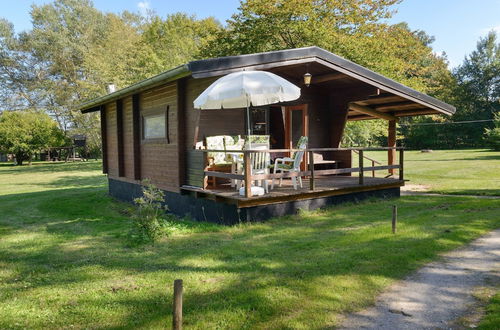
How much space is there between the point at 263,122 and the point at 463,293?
287 inches

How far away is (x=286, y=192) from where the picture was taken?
299 inches

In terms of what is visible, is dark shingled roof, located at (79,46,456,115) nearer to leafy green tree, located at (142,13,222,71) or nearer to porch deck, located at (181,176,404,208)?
porch deck, located at (181,176,404,208)

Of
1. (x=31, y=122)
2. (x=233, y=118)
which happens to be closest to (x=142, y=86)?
(x=233, y=118)

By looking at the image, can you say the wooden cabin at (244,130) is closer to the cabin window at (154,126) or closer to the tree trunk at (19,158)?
the cabin window at (154,126)

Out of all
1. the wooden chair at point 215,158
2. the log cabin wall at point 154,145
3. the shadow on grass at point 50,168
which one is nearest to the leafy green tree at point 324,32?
the log cabin wall at point 154,145

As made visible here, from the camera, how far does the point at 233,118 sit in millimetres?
8984

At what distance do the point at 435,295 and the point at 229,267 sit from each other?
2.20m

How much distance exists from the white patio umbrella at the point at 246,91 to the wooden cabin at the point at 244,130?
0.55m

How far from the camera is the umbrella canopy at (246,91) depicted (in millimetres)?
6320

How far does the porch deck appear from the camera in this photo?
22.6ft

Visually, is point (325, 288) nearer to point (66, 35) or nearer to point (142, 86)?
point (142, 86)

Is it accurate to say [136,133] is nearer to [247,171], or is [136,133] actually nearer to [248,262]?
[247,171]

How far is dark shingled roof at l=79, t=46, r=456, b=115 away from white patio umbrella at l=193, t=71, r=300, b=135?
402 mm

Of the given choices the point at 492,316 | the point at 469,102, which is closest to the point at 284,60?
the point at 492,316
